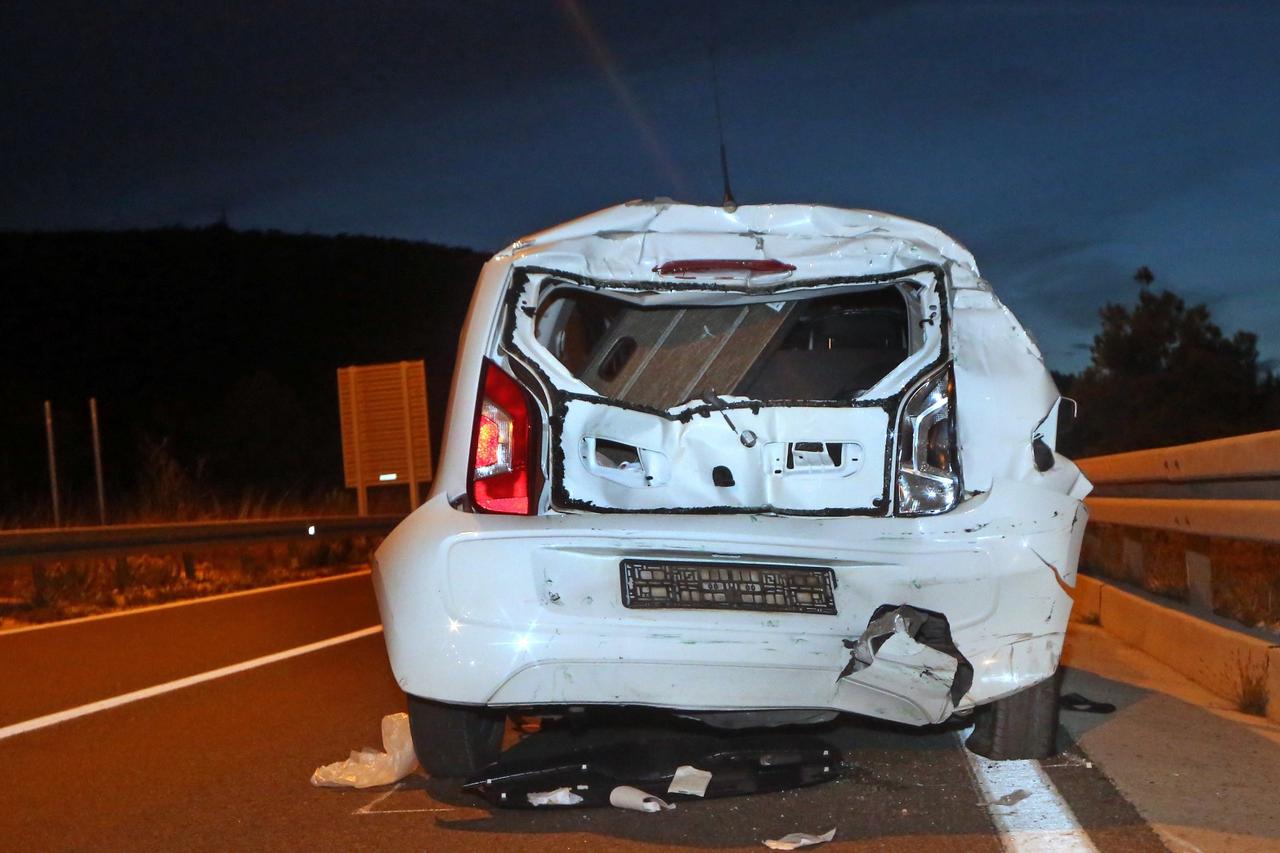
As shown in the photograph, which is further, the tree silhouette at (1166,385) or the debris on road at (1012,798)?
the tree silhouette at (1166,385)

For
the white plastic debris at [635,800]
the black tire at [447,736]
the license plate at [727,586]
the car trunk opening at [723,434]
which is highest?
the car trunk opening at [723,434]

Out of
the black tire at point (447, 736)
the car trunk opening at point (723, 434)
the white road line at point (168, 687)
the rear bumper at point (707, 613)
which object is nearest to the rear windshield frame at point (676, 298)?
the car trunk opening at point (723, 434)

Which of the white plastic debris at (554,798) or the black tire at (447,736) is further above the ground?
the black tire at (447,736)

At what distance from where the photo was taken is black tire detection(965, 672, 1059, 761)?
491cm

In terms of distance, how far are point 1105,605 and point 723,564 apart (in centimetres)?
528

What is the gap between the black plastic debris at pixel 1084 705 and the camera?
598 centimetres

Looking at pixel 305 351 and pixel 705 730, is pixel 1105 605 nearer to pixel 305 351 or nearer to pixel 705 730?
pixel 705 730

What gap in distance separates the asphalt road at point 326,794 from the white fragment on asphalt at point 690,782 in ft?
0.17

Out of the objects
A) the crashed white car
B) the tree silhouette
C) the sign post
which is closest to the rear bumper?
the crashed white car

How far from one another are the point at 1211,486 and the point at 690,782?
3605 mm

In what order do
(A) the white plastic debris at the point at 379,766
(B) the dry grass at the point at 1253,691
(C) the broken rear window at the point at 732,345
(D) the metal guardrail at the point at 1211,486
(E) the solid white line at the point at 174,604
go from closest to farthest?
1. (A) the white plastic debris at the point at 379,766
2. (C) the broken rear window at the point at 732,345
3. (B) the dry grass at the point at 1253,691
4. (D) the metal guardrail at the point at 1211,486
5. (E) the solid white line at the point at 174,604

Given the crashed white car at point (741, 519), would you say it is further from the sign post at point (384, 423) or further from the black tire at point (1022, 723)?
the sign post at point (384, 423)

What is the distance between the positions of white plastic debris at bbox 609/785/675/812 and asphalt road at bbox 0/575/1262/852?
39mm

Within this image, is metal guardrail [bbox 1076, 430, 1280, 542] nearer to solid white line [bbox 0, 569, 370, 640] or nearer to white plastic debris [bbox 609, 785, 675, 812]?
white plastic debris [bbox 609, 785, 675, 812]
